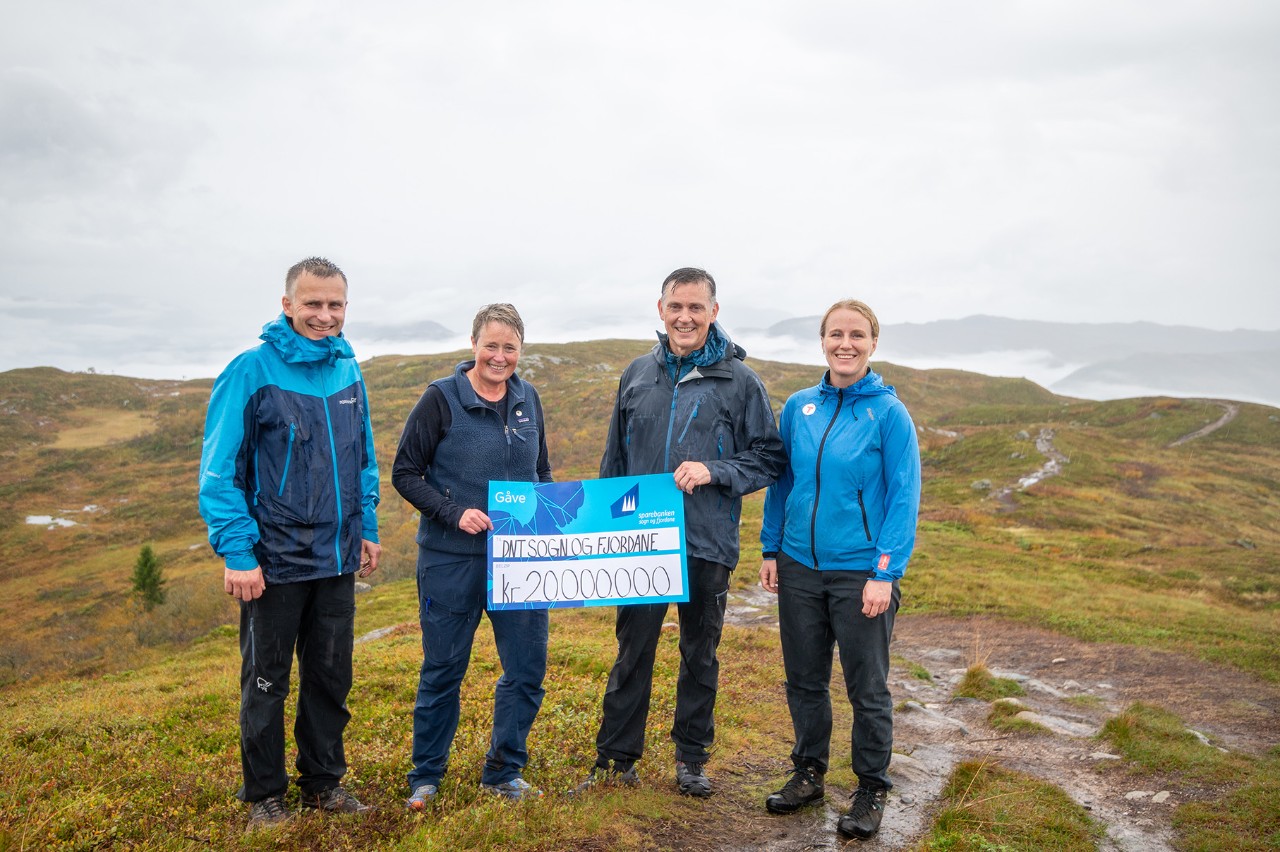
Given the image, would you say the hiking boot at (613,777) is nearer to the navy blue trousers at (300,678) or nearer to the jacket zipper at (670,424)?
the navy blue trousers at (300,678)

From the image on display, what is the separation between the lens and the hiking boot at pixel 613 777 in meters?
5.67

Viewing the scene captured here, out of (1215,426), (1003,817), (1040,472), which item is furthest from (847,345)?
(1215,426)

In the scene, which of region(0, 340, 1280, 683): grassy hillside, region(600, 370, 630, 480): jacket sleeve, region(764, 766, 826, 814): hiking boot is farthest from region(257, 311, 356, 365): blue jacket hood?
region(0, 340, 1280, 683): grassy hillside

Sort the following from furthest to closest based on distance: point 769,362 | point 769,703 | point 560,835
→ 1. point 769,362
2. point 769,703
3. point 560,835

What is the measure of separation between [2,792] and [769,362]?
105693 mm

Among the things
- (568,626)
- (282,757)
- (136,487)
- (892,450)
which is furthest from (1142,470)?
(136,487)

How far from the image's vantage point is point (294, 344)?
507 cm

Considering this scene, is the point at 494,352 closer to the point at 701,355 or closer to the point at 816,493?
the point at 701,355

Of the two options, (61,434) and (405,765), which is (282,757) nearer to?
(405,765)

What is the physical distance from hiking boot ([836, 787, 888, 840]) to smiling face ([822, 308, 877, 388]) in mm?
A: 3190

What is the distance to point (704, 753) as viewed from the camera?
19.7 ft

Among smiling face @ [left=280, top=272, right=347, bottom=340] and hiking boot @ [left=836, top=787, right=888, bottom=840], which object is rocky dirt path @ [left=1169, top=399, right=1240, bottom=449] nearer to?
hiking boot @ [left=836, top=787, right=888, bottom=840]

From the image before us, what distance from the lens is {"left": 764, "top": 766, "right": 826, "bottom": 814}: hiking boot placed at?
18.7 ft

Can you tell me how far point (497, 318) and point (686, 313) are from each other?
1.47 m
